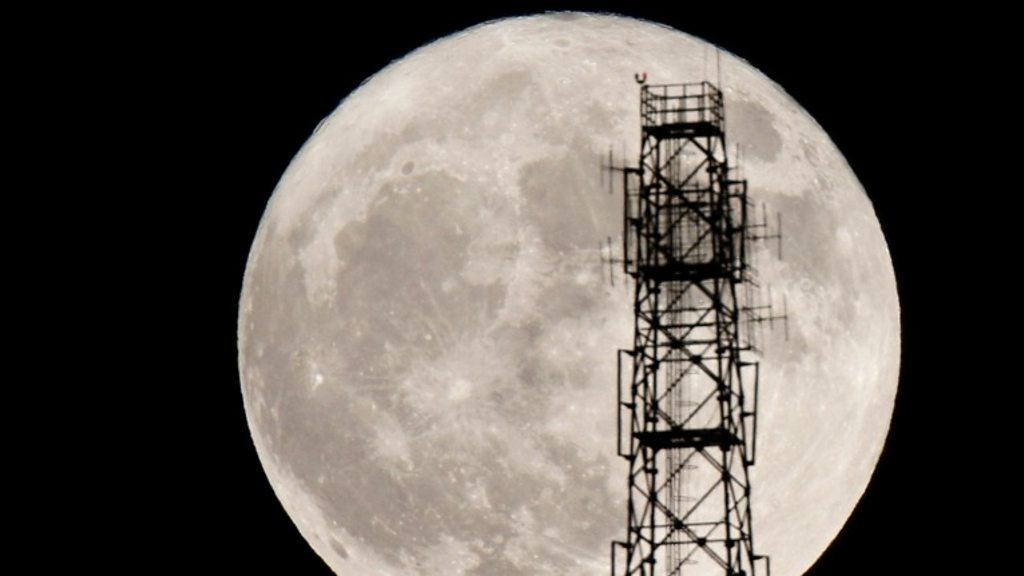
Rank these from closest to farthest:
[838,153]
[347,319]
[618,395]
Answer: [618,395]
[347,319]
[838,153]

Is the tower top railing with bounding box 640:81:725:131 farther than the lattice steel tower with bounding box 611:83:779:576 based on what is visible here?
Yes

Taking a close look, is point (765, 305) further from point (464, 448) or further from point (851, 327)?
point (464, 448)

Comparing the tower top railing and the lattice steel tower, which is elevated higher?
the tower top railing

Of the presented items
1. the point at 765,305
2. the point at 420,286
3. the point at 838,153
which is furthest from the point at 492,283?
the point at 838,153

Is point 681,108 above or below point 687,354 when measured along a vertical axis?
above
